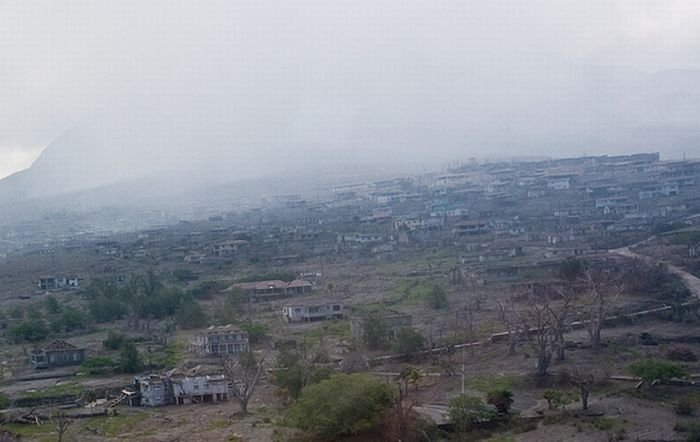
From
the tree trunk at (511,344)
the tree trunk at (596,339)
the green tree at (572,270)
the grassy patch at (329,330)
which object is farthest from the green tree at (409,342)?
the green tree at (572,270)

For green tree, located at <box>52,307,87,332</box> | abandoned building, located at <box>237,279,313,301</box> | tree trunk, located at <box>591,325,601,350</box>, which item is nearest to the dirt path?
tree trunk, located at <box>591,325,601,350</box>

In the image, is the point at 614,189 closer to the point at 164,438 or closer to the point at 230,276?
the point at 230,276

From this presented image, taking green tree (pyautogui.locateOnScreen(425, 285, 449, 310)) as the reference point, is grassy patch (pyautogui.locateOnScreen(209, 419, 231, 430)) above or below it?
below

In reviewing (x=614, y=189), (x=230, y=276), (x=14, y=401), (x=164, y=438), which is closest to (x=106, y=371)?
(x=14, y=401)

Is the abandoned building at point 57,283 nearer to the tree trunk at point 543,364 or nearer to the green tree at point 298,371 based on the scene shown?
the green tree at point 298,371

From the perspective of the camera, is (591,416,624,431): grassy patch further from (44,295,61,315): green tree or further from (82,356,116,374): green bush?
(44,295,61,315): green tree

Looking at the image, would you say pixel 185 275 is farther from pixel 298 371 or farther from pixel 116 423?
pixel 298 371
